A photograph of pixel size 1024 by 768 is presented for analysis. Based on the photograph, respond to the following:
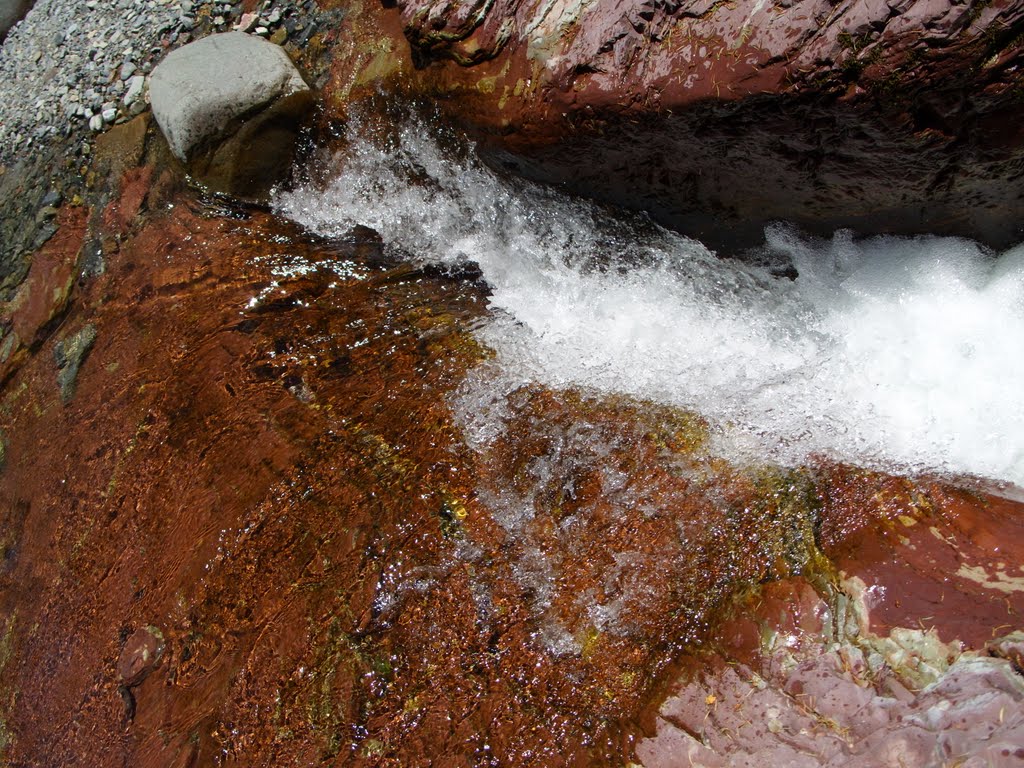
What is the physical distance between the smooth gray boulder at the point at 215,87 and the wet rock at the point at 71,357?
3.59 ft

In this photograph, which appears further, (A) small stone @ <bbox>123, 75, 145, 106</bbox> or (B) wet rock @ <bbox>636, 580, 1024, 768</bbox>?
(A) small stone @ <bbox>123, 75, 145, 106</bbox>

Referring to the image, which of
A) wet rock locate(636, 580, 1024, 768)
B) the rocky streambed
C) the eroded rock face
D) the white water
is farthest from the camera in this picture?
the white water

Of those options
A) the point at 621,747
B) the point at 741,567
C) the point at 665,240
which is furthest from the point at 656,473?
the point at 665,240

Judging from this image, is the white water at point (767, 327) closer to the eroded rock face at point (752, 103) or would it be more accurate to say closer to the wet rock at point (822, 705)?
the eroded rock face at point (752, 103)

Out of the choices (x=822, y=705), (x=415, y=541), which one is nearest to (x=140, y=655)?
(x=415, y=541)

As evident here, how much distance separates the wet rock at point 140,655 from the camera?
9.16 feet

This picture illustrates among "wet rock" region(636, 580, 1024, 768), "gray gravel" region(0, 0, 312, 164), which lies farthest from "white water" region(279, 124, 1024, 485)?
"gray gravel" region(0, 0, 312, 164)

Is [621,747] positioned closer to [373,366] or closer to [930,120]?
[373,366]

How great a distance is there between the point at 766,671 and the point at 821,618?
9.8 inches

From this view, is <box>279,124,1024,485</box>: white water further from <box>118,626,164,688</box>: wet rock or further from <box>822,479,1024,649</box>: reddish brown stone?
<box>118,626,164,688</box>: wet rock

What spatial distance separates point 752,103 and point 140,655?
10.1 ft

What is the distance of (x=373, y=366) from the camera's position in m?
3.18

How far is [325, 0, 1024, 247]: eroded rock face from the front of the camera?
2.13 meters

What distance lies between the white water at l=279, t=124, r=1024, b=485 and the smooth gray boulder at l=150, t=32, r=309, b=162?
84cm
